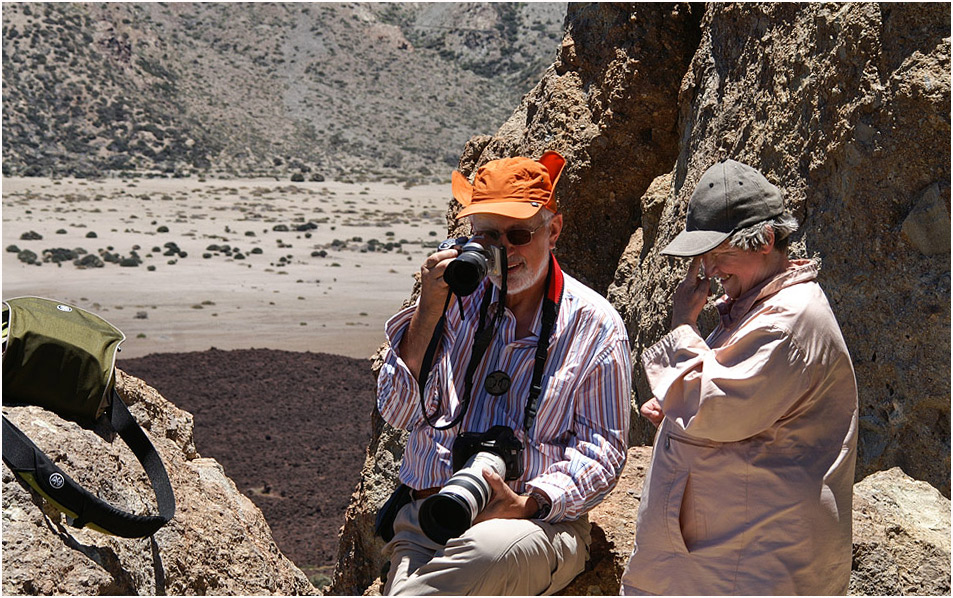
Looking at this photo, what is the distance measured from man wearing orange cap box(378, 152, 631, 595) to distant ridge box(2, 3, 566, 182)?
4786cm

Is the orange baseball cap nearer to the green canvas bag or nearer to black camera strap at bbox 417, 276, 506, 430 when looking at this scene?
black camera strap at bbox 417, 276, 506, 430

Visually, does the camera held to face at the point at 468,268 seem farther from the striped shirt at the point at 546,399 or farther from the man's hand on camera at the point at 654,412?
the man's hand on camera at the point at 654,412

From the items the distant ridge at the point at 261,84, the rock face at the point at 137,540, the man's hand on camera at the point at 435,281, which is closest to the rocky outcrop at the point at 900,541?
the man's hand on camera at the point at 435,281

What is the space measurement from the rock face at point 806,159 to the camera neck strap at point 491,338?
789mm

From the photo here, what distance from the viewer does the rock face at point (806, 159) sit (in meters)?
3.84

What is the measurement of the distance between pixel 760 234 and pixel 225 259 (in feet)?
77.5

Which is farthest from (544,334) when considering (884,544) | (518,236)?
(884,544)

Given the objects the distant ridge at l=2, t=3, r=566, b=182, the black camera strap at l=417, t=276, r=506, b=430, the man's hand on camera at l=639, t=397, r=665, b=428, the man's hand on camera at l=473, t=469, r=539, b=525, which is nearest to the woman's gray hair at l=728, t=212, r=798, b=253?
the man's hand on camera at l=639, t=397, r=665, b=428

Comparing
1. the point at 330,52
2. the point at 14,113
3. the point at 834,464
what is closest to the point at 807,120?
the point at 834,464

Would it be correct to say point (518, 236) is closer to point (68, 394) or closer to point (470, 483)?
point (470, 483)

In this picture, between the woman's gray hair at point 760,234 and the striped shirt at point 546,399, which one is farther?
the striped shirt at point 546,399

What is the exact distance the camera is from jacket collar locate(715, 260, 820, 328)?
8.98 feet

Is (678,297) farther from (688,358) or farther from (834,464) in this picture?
(834,464)

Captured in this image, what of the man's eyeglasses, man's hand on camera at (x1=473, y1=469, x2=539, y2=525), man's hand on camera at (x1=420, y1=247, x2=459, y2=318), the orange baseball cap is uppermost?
the orange baseball cap
